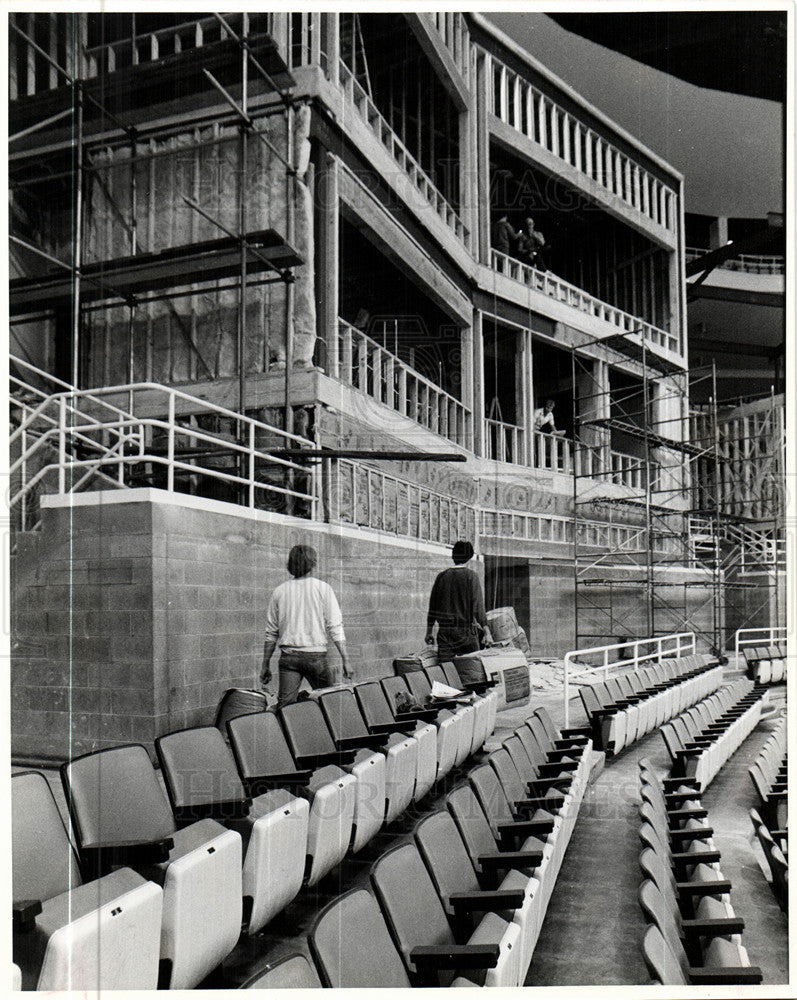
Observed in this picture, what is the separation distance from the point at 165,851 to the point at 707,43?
9.77 feet

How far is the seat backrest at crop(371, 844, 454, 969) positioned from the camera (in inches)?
61.6

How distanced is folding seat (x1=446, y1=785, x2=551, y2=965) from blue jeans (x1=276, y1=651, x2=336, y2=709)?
1283mm

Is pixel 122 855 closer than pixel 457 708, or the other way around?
pixel 122 855

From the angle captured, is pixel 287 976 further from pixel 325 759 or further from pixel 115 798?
pixel 325 759

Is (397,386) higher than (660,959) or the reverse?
higher

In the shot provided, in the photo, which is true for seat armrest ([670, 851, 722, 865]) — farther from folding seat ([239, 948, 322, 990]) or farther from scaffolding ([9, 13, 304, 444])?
scaffolding ([9, 13, 304, 444])

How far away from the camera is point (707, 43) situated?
2807 mm

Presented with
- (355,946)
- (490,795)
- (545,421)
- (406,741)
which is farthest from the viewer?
(545,421)

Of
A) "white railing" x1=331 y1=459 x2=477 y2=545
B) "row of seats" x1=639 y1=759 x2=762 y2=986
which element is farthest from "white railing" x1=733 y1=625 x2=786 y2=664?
"row of seats" x1=639 y1=759 x2=762 y2=986

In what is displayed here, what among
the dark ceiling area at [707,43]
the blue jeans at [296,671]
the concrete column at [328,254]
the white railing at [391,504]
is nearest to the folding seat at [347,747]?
the blue jeans at [296,671]

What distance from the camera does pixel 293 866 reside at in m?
2.13

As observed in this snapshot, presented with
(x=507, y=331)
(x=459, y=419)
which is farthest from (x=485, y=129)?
(x=459, y=419)

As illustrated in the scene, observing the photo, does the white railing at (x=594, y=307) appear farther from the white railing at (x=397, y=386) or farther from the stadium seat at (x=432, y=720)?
the stadium seat at (x=432, y=720)

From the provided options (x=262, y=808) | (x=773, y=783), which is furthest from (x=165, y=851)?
(x=773, y=783)
